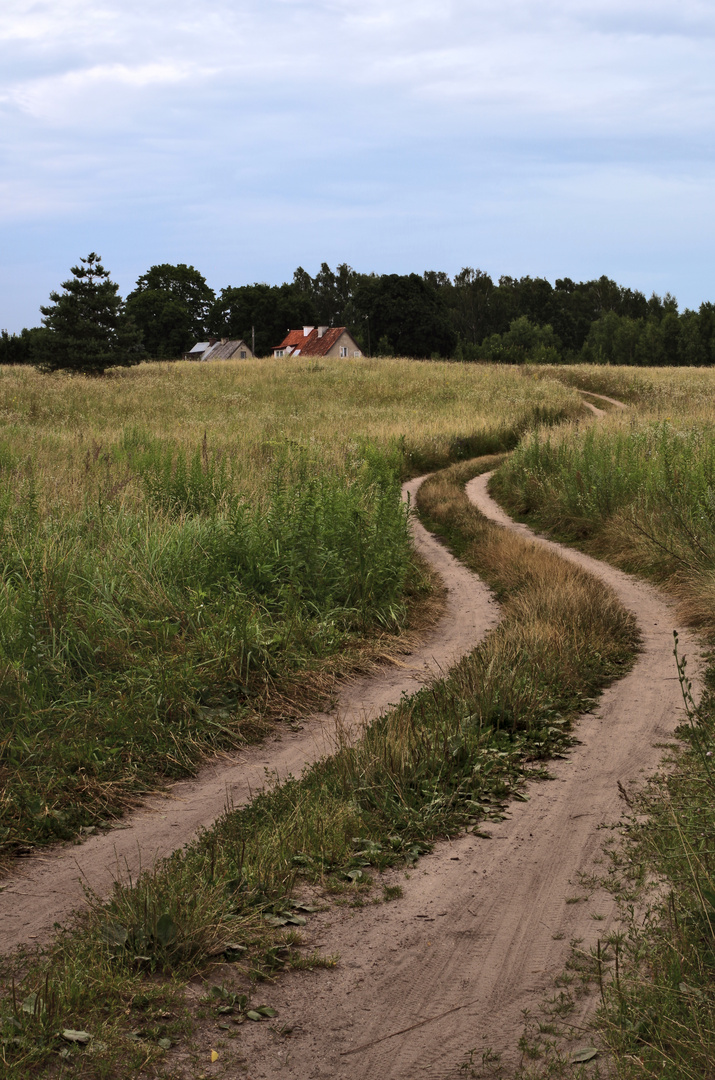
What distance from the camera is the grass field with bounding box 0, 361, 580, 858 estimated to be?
4.95 meters

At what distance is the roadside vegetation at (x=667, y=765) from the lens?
2.49m

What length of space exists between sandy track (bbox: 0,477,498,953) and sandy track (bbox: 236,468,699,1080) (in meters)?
1.16

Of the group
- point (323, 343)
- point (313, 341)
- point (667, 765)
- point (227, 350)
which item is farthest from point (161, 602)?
point (227, 350)

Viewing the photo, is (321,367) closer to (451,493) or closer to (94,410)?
(94,410)

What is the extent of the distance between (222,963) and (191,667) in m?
2.89

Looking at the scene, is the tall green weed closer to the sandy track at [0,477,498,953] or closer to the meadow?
the meadow

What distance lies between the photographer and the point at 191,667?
228 inches

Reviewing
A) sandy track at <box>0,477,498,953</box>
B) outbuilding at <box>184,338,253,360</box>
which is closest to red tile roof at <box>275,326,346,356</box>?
outbuilding at <box>184,338,253,360</box>

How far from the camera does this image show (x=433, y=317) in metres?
70.8

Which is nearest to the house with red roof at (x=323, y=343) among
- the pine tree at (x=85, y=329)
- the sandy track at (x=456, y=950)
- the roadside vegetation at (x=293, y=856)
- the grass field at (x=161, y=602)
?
the pine tree at (x=85, y=329)

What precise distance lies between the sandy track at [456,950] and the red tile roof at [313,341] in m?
65.5

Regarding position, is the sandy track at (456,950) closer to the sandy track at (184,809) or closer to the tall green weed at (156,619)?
the sandy track at (184,809)

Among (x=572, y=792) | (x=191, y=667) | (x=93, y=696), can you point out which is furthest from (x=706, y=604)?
(x=93, y=696)

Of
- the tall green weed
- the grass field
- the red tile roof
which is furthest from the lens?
the red tile roof
